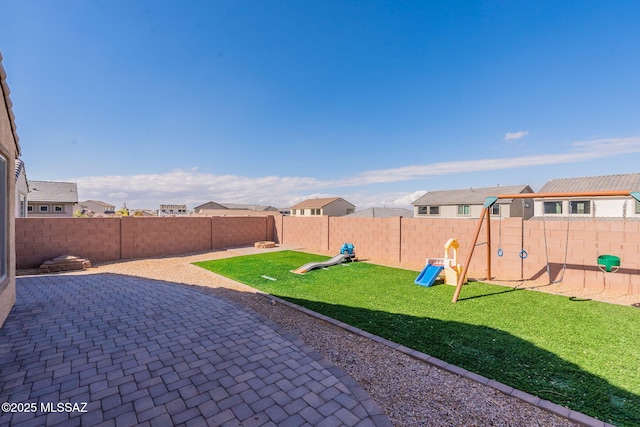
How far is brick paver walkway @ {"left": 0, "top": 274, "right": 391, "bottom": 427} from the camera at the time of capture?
235cm

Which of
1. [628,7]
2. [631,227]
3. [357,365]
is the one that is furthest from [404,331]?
[628,7]

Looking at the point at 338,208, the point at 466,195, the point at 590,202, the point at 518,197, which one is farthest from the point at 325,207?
the point at 518,197

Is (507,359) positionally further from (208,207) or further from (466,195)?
(208,207)

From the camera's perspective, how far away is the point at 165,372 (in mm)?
3006

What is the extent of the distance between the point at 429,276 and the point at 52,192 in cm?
3814

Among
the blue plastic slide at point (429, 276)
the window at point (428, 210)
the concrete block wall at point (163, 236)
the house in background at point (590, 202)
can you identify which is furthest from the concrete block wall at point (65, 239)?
the window at point (428, 210)

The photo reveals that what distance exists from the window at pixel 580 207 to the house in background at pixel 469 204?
537 centimetres

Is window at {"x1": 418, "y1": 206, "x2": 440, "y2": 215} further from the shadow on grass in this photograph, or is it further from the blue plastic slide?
the shadow on grass

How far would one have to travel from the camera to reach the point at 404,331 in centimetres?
427

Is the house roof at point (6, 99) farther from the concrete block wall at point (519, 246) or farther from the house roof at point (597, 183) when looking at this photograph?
the house roof at point (597, 183)

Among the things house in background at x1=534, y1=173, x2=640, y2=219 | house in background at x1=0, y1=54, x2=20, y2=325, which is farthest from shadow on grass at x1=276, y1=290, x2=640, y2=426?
house in background at x1=534, y1=173, x2=640, y2=219

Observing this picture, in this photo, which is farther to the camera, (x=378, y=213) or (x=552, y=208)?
(x=378, y=213)

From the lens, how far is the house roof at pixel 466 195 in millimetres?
30438

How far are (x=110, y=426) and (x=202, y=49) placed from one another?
1107cm
